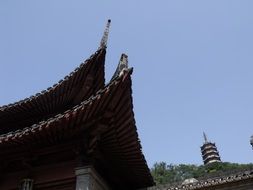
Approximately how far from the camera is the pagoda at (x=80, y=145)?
6.45 m

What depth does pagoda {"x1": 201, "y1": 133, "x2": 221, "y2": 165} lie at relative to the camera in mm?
65312

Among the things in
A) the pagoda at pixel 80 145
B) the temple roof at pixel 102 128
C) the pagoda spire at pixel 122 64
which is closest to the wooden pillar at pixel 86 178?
the pagoda at pixel 80 145

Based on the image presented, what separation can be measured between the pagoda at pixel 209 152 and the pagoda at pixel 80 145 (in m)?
59.8

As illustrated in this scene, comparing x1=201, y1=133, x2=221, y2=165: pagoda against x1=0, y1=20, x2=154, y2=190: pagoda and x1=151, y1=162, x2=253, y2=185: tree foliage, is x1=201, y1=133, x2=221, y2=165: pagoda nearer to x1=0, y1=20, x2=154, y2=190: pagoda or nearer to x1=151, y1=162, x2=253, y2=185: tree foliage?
x1=151, y1=162, x2=253, y2=185: tree foliage

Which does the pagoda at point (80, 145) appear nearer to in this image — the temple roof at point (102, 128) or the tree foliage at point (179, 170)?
the temple roof at point (102, 128)

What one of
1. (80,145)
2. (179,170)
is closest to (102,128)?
(80,145)

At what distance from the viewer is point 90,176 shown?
6.85m

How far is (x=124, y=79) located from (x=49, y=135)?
1.97m

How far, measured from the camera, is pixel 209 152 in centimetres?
6656

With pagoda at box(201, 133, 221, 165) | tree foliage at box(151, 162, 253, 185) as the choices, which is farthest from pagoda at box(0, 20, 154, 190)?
pagoda at box(201, 133, 221, 165)

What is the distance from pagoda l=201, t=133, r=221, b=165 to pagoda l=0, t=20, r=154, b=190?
59814mm

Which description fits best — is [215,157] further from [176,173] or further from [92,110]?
[92,110]

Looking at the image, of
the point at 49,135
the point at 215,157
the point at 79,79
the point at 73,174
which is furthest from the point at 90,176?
the point at 215,157

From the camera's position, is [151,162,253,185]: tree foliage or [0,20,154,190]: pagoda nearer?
[0,20,154,190]: pagoda
